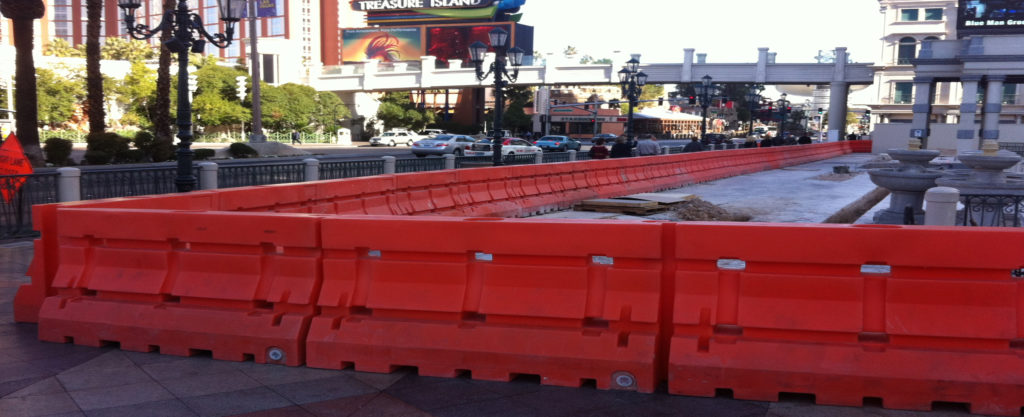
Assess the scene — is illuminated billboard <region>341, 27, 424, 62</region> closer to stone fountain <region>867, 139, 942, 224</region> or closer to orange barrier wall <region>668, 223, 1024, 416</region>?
stone fountain <region>867, 139, 942, 224</region>

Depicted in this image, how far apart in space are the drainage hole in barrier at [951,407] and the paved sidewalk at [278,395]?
32 millimetres

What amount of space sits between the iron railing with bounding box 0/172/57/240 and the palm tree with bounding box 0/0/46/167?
54.9ft

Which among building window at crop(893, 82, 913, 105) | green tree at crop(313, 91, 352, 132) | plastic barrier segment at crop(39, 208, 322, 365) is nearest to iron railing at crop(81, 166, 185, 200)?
plastic barrier segment at crop(39, 208, 322, 365)

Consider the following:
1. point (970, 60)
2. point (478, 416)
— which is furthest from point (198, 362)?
point (970, 60)

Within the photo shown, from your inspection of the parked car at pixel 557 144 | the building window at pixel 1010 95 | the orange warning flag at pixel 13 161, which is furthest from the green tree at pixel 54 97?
the building window at pixel 1010 95

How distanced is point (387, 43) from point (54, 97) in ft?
147

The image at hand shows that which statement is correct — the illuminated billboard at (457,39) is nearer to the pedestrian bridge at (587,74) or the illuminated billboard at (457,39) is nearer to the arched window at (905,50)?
the pedestrian bridge at (587,74)

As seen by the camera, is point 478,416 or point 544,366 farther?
point 544,366

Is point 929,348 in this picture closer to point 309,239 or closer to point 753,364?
point 753,364

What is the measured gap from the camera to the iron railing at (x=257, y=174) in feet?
58.0

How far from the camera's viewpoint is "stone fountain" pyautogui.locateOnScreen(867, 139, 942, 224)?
13.9m

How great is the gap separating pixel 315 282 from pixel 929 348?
4.16 m

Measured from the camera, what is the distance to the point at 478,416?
4965mm

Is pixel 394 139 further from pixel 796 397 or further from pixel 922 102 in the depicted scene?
pixel 796 397
